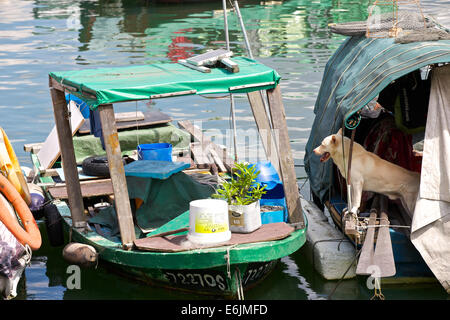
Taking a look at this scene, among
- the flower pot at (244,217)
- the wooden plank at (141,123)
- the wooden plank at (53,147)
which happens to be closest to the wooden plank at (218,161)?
the wooden plank at (141,123)

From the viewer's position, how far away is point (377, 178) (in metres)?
7.84

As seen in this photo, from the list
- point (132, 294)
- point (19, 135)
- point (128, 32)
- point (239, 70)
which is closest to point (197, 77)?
point (239, 70)

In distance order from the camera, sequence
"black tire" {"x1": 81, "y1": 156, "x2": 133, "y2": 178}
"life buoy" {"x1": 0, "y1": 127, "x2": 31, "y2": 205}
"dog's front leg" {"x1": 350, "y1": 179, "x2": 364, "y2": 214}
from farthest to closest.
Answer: "black tire" {"x1": 81, "y1": 156, "x2": 133, "y2": 178}
"life buoy" {"x1": 0, "y1": 127, "x2": 31, "y2": 205}
"dog's front leg" {"x1": 350, "y1": 179, "x2": 364, "y2": 214}

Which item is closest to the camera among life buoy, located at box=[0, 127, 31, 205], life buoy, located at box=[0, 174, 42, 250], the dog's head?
life buoy, located at box=[0, 174, 42, 250]

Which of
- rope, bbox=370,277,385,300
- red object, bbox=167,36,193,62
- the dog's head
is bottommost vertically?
red object, bbox=167,36,193,62

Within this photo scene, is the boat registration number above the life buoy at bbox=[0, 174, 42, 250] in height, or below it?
below

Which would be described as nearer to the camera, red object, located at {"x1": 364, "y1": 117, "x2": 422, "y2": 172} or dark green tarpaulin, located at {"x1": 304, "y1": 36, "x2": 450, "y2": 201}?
dark green tarpaulin, located at {"x1": 304, "y1": 36, "x2": 450, "y2": 201}

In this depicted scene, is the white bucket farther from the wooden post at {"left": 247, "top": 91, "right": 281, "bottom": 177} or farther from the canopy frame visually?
the wooden post at {"left": 247, "top": 91, "right": 281, "bottom": 177}

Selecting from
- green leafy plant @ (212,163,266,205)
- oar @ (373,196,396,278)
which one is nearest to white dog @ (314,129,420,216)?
oar @ (373,196,396,278)

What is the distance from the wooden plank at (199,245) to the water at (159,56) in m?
0.70

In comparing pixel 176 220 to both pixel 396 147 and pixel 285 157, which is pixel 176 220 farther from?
pixel 396 147

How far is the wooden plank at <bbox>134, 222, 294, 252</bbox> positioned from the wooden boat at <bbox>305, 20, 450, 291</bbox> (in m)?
0.76

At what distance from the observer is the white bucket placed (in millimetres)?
6852

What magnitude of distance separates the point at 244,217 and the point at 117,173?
1300 millimetres
